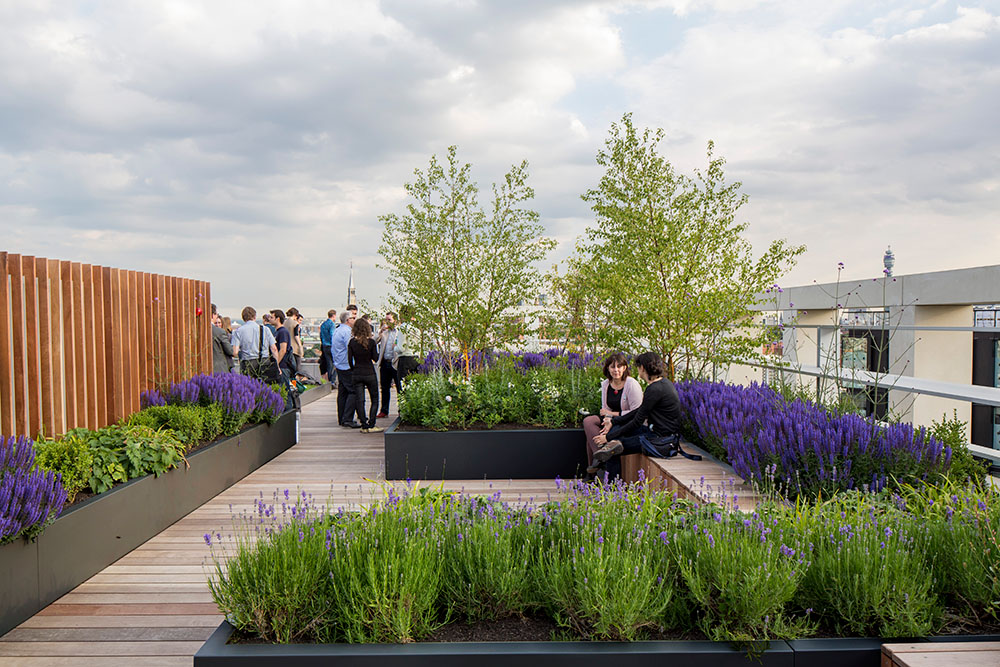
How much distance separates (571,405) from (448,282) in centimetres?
273

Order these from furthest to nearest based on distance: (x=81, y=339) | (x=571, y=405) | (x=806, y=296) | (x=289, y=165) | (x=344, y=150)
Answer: (x=806, y=296) < (x=289, y=165) < (x=344, y=150) < (x=571, y=405) < (x=81, y=339)

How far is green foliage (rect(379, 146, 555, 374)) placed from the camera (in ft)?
29.8

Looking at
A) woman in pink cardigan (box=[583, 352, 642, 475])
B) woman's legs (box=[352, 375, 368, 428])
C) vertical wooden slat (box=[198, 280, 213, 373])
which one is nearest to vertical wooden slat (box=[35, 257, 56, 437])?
vertical wooden slat (box=[198, 280, 213, 373])

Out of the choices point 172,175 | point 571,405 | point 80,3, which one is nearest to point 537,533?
point 571,405

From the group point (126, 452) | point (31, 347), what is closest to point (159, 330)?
point (31, 347)

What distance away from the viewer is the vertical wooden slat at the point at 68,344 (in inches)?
211

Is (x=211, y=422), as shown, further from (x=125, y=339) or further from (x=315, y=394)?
(x=315, y=394)

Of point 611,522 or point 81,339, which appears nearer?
point 611,522

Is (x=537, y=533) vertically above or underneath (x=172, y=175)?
underneath

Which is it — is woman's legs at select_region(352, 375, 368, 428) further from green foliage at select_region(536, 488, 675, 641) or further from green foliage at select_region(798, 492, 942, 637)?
green foliage at select_region(798, 492, 942, 637)

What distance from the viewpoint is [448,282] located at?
908 centimetres

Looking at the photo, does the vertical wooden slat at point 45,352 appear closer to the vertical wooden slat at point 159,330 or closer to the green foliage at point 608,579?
the vertical wooden slat at point 159,330

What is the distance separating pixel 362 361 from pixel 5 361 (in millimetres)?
4917

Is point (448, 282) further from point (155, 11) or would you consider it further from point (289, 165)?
point (155, 11)
